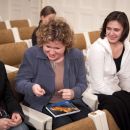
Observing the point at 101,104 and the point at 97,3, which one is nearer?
the point at 101,104

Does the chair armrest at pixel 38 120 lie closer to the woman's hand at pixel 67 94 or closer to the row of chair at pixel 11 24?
the woman's hand at pixel 67 94

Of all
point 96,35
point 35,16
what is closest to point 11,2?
point 35,16

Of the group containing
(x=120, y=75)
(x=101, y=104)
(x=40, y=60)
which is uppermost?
(x=40, y=60)

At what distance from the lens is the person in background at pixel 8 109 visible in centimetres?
169

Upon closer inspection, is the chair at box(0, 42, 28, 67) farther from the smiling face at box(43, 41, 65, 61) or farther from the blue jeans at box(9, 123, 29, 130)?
the blue jeans at box(9, 123, 29, 130)

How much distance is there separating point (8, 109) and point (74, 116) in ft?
1.47

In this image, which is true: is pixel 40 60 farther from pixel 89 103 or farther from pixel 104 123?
pixel 104 123

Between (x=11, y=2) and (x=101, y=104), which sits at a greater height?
(x=11, y=2)

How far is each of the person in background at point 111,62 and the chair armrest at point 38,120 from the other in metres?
0.57

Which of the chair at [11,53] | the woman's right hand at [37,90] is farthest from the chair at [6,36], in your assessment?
the woman's right hand at [37,90]

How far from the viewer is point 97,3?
516 cm

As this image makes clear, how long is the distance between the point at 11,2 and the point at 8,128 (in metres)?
5.87

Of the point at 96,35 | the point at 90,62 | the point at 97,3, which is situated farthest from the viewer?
the point at 97,3

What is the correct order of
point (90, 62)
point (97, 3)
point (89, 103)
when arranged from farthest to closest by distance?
point (97, 3) < point (90, 62) < point (89, 103)
